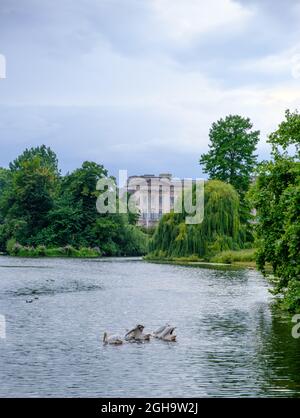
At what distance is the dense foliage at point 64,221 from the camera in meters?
98.1

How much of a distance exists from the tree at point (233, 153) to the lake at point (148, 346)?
153 feet

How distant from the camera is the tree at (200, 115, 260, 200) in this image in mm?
83188

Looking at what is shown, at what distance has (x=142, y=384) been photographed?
15.6 m

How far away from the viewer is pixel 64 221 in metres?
99.4

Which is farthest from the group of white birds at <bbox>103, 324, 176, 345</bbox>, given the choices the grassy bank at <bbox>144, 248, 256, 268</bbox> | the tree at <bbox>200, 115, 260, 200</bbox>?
the tree at <bbox>200, 115, 260, 200</bbox>

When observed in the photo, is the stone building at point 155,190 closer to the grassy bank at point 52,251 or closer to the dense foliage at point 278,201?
the grassy bank at point 52,251

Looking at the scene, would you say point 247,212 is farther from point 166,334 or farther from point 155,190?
point 155,190

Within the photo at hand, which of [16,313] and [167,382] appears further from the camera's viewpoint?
[16,313]

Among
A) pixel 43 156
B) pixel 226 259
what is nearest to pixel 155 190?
pixel 43 156

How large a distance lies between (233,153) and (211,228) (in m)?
20.0

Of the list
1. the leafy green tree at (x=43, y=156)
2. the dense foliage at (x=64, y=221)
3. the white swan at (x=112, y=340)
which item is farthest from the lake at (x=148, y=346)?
the leafy green tree at (x=43, y=156)
